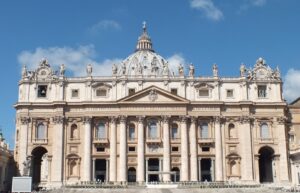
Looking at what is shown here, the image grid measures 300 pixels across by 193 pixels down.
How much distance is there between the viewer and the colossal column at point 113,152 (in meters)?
81.3

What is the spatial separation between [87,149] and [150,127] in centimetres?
1089

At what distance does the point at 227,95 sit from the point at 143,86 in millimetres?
14320

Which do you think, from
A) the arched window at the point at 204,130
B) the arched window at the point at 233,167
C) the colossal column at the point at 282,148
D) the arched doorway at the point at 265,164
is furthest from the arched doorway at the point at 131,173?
the colossal column at the point at 282,148

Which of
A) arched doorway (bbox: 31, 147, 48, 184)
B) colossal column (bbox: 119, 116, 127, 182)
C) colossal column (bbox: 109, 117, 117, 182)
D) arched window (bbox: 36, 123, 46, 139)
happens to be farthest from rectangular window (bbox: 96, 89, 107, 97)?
arched doorway (bbox: 31, 147, 48, 184)

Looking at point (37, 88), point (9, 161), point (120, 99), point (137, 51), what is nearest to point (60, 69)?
point (37, 88)

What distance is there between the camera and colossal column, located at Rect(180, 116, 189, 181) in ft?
266

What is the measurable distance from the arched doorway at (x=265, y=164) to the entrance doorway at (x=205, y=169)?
29.1ft

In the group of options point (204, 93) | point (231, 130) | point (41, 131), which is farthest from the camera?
point (204, 93)

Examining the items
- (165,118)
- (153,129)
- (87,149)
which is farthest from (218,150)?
(87,149)

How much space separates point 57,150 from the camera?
8200 cm

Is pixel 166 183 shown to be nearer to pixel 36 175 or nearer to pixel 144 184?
pixel 144 184

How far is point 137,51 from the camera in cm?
13038

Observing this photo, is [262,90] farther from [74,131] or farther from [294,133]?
[74,131]

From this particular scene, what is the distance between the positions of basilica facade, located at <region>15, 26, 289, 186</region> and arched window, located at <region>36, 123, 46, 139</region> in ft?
0.54
